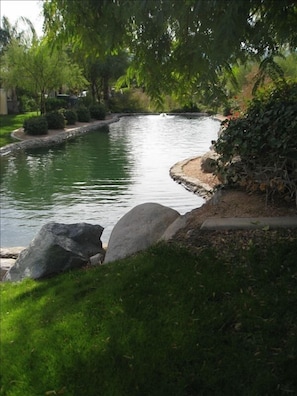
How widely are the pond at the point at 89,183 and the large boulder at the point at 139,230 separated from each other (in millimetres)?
2724

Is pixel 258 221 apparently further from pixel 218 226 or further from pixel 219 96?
pixel 219 96

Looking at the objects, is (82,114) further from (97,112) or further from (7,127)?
(7,127)

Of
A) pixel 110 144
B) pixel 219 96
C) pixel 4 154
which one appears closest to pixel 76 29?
pixel 219 96

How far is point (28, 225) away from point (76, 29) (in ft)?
16.9

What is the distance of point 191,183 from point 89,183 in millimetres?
2716

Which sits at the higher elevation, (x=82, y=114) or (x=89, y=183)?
(x=82, y=114)

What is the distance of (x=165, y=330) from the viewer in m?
2.60

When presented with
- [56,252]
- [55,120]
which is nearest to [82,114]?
[55,120]

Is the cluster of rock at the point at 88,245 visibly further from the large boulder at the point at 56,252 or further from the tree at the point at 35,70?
the tree at the point at 35,70

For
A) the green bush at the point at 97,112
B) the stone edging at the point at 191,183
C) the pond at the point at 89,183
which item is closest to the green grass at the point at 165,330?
the pond at the point at 89,183

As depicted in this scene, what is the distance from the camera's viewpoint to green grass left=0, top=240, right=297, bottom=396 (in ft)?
7.50

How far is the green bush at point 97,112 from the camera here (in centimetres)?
3184

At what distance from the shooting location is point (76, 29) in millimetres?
3502

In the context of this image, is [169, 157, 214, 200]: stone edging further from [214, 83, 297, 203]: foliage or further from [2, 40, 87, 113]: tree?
[2, 40, 87, 113]: tree
